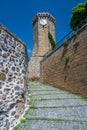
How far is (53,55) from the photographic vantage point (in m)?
16.7

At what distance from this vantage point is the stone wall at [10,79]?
5.72 metres

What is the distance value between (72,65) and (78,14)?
35.0ft

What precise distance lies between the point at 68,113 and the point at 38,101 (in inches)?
92.4

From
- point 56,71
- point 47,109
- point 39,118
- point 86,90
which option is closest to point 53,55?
point 56,71

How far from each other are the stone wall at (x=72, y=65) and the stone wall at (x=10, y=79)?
14.5 ft

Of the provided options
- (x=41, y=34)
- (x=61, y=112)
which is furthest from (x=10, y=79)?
(x=41, y=34)

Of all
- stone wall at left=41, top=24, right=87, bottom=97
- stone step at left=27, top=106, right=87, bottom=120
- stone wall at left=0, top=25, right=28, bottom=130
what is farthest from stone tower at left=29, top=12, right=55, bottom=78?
stone wall at left=0, top=25, right=28, bottom=130

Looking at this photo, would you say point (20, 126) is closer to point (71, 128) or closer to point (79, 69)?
point (71, 128)

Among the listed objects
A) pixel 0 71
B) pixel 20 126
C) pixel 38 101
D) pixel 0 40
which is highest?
pixel 0 40

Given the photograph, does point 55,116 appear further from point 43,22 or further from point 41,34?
point 43,22

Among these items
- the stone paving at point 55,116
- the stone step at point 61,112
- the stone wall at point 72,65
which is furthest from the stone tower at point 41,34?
the stone step at point 61,112

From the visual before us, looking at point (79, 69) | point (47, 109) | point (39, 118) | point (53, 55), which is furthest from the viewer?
point (53, 55)

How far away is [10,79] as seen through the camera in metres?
6.21

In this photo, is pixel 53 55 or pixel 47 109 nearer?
pixel 47 109
